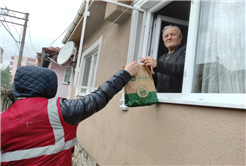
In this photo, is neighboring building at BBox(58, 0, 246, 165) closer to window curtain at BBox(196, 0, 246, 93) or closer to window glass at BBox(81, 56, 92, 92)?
window curtain at BBox(196, 0, 246, 93)

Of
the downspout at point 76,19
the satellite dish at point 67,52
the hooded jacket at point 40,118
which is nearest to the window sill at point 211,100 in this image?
the hooded jacket at point 40,118

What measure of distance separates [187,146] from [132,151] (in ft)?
3.27

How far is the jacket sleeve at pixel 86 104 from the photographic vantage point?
1.21 metres

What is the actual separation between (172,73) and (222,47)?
0.54 meters

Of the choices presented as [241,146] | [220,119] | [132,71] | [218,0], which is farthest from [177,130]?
[218,0]

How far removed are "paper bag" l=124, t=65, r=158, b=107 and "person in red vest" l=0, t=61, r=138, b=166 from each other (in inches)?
20.7

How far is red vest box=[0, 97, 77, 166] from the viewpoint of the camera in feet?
3.56

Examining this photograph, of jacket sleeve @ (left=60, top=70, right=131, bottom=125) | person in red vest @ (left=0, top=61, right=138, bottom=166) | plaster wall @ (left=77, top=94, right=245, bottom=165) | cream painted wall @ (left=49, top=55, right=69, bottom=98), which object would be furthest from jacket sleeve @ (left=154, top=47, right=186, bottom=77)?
cream painted wall @ (left=49, top=55, right=69, bottom=98)

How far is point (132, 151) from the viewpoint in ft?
8.32

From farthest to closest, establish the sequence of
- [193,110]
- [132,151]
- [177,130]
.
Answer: [132,151] < [177,130] < [193,110]

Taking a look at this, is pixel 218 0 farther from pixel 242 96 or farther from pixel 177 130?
pixel 177 130

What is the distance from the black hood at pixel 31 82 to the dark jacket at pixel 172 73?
111cm

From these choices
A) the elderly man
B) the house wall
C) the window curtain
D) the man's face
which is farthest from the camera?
the house wall

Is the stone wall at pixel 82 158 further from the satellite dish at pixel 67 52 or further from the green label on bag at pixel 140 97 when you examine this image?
the satellite dish at pixel 67 52
